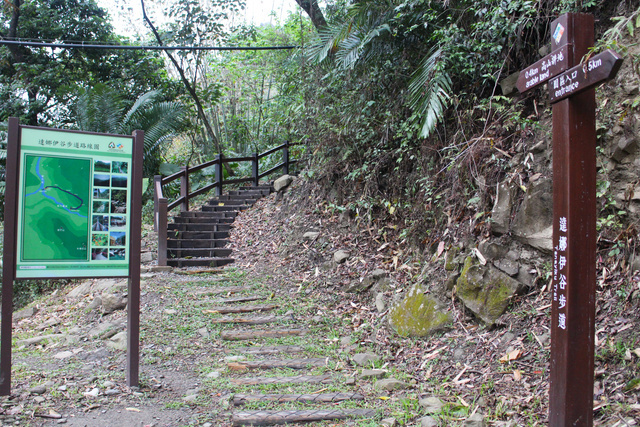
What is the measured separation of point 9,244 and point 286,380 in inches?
100

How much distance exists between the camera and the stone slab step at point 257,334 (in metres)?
5.21

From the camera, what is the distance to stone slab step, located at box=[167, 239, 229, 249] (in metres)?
9.24

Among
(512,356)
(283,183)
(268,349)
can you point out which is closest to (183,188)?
(283,183)

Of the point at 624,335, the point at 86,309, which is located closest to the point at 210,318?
the point at 86,309

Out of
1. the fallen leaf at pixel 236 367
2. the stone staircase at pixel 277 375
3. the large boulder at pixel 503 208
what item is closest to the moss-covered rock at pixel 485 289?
the large boulder at pixel 503 208

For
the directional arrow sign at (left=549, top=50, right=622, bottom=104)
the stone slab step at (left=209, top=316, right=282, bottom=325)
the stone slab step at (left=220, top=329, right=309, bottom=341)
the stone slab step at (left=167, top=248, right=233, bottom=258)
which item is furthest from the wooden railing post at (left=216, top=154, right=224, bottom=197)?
the directional arrow sign at (left=549, top=50, right=622, bottom=104)

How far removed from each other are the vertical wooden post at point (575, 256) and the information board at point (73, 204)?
3.38 meters

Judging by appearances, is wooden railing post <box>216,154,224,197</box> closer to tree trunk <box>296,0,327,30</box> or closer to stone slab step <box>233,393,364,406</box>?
tree trunk <box>296,0,327,30</box>

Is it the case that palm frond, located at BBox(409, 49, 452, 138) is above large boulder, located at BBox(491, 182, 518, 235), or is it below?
above

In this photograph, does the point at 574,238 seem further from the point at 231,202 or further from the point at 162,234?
the point at 231,202

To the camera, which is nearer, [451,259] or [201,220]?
[451,259]

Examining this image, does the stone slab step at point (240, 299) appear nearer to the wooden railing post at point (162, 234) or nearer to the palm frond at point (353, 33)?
the wooden railing post at point (162, 234)

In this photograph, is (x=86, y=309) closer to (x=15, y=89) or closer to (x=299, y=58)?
(x=299, y=58)

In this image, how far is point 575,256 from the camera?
2545 millimetres
